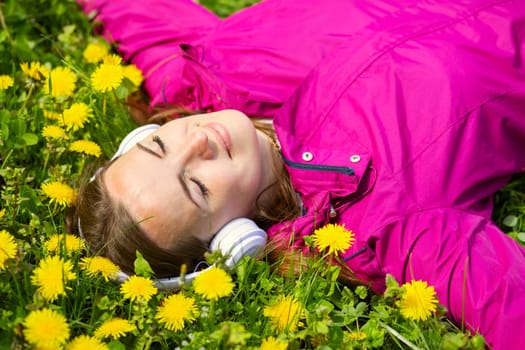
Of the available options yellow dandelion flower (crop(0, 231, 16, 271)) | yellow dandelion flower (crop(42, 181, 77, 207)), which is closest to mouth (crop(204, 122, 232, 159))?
yellow dandelion flower (crop(42, 181, 77, 207))

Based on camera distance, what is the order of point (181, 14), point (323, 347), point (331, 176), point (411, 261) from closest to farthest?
point (323, 347), point (411, 261), point (331, 176), point (181, 14)

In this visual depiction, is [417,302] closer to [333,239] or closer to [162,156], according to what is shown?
[333,239]

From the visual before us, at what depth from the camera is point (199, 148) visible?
2371mm

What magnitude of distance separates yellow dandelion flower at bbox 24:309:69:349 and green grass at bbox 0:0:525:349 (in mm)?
16

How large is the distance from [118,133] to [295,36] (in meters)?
0.86

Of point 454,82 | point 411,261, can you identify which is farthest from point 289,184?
point 454,82

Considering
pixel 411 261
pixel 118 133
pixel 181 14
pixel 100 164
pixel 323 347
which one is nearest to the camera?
pixel 323 347

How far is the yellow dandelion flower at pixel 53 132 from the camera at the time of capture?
8.47 feet

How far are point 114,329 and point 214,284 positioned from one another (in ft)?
1.04

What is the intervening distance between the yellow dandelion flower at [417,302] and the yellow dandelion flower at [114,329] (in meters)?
0.80

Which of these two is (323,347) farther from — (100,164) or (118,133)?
(118,133)

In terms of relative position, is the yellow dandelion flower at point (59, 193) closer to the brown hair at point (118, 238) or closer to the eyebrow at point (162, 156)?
the brown hair at point (118, 238)

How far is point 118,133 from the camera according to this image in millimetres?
2961

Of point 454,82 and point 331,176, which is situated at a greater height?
point 454,82
